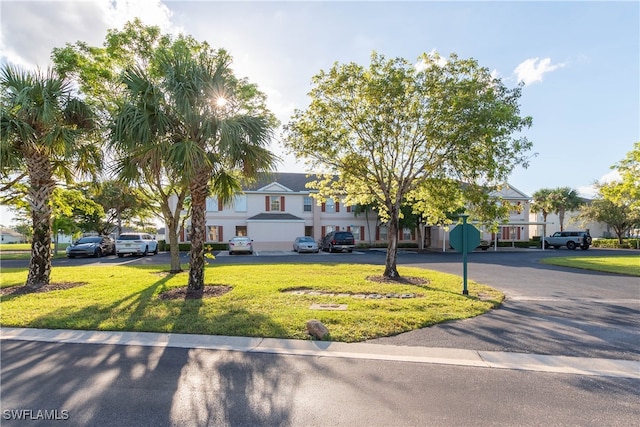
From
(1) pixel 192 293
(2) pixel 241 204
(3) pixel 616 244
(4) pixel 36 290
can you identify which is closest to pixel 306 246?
(2) pixel 241 204

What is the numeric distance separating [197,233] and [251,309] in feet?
10.4

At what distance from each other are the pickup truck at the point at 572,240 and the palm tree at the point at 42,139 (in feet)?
134

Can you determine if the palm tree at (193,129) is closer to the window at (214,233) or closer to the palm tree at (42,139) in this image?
the palm tree at (42,139)

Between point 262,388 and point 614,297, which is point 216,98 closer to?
point 262,388

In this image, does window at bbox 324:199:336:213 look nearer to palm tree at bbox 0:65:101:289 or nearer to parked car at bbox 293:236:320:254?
parked car at bbox 293:236:320:254

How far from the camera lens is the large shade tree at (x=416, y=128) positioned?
10.7m

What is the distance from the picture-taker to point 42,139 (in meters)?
9.83

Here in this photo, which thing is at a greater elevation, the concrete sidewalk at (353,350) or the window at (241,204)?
the window at (241,204)

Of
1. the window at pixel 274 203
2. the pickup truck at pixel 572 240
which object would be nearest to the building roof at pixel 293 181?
the window at pixel 274 203

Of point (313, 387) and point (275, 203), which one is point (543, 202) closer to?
point (275, 203)

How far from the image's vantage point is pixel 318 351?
515 centimetres

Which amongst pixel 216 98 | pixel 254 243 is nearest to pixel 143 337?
pixel 216 98

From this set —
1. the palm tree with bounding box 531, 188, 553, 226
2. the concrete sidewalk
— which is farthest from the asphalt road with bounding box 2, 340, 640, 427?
the palm tree with bounding box 531, 188, 553, 226

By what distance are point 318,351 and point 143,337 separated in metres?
3.09
